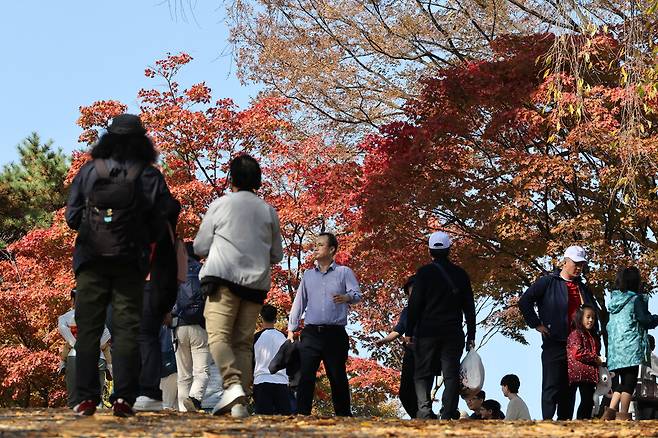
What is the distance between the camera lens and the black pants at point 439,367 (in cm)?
1008

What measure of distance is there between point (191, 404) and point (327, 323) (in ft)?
5.24

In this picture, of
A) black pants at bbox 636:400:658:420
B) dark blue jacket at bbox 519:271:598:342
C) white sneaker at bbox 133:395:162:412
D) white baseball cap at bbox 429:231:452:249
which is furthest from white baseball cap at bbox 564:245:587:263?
white sneaker at bbox 133:395:162:412

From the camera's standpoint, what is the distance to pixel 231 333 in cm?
823

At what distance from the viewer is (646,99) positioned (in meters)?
17.4

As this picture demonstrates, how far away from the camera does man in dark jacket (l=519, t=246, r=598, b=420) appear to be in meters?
10.5

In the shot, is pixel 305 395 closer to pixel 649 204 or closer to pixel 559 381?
pixel 559 381

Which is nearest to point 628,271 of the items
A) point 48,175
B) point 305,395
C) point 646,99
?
Answer: point 305,395

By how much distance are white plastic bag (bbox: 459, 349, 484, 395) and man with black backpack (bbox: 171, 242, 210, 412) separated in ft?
8.15

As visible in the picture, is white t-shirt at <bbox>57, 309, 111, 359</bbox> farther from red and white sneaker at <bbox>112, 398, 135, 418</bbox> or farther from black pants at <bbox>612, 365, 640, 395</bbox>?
black pants at <bbox>612, 365, 640, 395</bbox>

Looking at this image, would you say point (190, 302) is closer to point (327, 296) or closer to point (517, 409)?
point (327, 296)

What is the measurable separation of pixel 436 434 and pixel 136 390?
6.68 ft

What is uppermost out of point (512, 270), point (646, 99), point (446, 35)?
point (446, 35)

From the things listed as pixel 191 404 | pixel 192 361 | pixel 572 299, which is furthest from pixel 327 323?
pixel 572 299

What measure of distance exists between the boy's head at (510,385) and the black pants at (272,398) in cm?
260
